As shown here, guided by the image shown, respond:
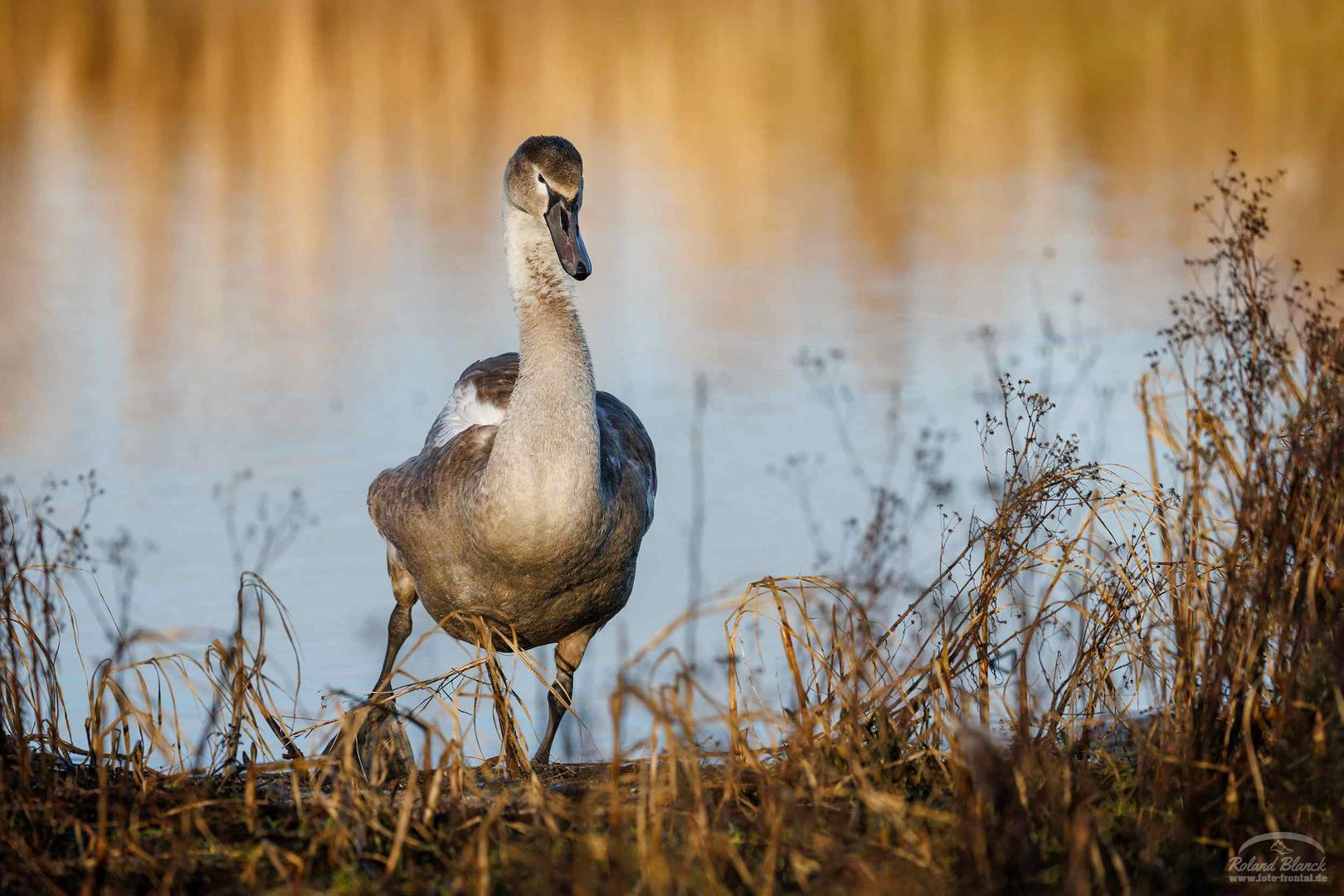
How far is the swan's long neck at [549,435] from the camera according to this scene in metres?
5.00

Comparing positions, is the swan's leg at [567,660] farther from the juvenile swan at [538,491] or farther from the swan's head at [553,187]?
the swan's head at [553,187]

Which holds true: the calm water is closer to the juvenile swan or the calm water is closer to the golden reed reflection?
the golden reed reflection

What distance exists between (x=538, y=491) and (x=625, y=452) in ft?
3.48

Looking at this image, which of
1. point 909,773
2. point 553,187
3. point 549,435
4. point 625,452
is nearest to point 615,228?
point 625,452

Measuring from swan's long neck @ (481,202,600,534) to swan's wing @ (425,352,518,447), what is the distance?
0.85 meters

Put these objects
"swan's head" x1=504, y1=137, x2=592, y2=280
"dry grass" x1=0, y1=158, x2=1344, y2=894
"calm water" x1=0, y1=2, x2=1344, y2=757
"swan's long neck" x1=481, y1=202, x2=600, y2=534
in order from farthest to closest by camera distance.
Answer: "calm water" x1=0, y1=2, x2=1344, y2=757 < "swan's head" x1=504, y1=137, x2=592, y2=280 < "swan's long neck" x1=481, y1=202, x2=600, y2=534 < "dry grass" x1=0, y1=158, x2=1344, y2=894

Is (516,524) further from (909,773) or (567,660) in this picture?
(909,773)

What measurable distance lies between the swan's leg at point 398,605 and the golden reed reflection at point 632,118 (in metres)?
6.46

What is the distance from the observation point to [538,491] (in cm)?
500

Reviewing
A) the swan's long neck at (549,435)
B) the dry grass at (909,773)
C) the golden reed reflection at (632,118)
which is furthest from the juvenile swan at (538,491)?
the golden reed reflection at (632,118)

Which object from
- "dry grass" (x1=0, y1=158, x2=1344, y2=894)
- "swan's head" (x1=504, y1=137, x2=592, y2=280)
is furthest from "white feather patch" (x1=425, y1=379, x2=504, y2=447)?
"dry grass" (x1=0, y1=158, x2=1344, y2=894)

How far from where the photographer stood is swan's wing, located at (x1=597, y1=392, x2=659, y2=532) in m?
5.57

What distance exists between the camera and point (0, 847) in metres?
3.71

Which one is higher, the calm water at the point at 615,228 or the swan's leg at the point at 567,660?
the calm water at the point at 615,228
